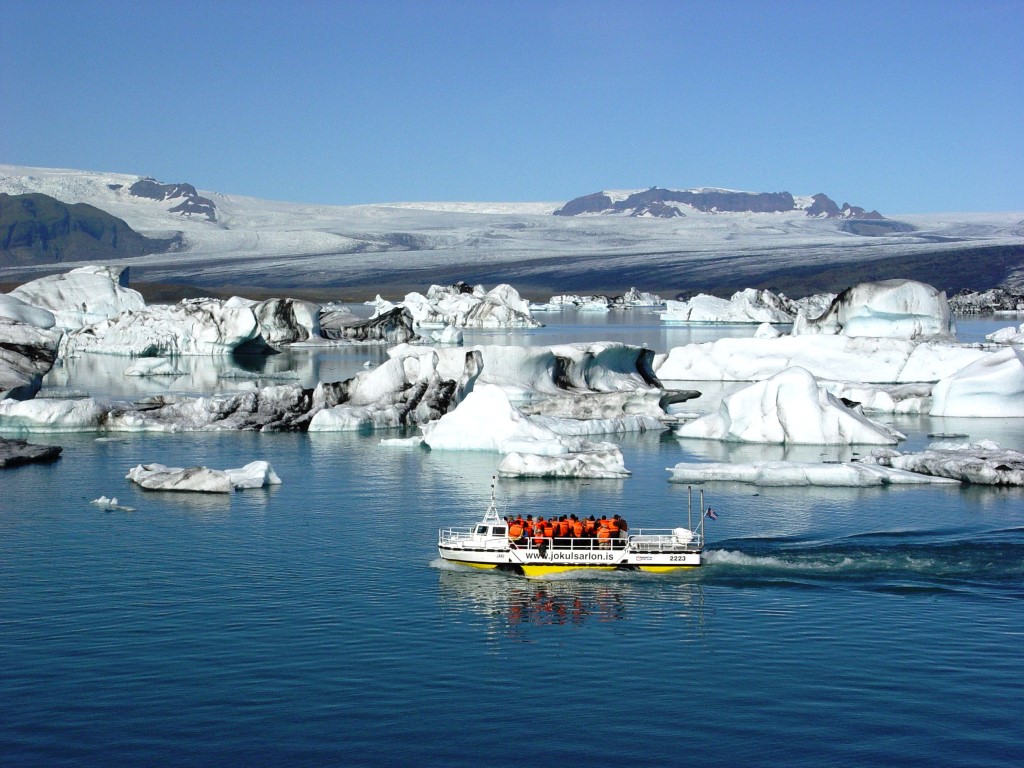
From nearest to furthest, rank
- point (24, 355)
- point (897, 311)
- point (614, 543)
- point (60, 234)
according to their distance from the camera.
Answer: point (614, 543) < point (24, 355) < point (897, 311) < point (60, 234)

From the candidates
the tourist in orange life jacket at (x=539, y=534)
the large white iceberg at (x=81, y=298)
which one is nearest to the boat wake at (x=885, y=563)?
the tourist in orange life jacket at (x=539, y=534)

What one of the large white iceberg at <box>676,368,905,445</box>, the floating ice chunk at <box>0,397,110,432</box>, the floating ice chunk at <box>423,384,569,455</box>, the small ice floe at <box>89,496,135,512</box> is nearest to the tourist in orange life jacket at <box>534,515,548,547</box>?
the small ice floe at <box>89,496,135,512</box>

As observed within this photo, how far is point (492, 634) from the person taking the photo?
A: 720 inches

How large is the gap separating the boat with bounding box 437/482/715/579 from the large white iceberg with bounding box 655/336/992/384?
28880 mm

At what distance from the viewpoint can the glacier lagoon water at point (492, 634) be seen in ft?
46.8

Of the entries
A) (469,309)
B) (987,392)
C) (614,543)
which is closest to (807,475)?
(614,543)

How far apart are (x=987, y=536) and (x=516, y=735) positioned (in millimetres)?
12574

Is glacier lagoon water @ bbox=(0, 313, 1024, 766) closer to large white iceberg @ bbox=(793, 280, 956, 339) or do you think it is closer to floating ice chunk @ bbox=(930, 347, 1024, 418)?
floating ice chunk @ bbox=(930, 347, 1024, 418)

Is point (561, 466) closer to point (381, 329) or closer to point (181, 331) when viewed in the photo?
point (181, 331)

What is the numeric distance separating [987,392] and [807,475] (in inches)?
570

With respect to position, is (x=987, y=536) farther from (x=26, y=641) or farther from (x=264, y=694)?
(x=26, y=641)

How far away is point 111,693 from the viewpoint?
15.6 metres

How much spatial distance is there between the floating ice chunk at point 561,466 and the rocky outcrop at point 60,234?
16665 centimetres

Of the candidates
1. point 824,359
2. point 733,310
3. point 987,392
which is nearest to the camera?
point 987,392
